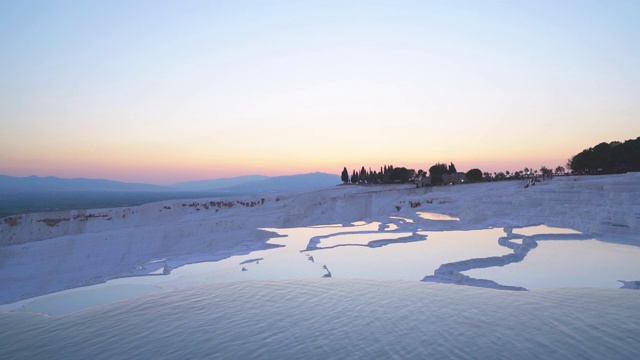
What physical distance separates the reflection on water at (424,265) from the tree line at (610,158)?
3500cm

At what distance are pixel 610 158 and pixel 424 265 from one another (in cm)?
4516

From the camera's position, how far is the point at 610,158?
43250 mm

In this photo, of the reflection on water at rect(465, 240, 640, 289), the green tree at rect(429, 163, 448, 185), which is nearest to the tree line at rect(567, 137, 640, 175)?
the green tree at rect(429, 163, 448, 185)

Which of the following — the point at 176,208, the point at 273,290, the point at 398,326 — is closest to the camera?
the point at 398,326

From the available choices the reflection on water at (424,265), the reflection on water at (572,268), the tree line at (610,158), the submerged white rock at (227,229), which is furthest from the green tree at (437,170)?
the reflection on water at (572,268)

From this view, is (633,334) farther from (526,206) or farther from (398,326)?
(526,206)

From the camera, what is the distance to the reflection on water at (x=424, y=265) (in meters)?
8.95

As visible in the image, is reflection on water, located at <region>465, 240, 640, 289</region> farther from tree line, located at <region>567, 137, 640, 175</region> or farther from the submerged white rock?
tree line, located at <region>567, 137, 640, 175</region>

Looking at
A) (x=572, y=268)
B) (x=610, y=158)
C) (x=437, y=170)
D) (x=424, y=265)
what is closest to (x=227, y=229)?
(x=424, y=265)

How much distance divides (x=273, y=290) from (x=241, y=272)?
271 cm

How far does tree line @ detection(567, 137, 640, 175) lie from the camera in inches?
1607

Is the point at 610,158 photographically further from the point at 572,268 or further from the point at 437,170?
the point at 572,268

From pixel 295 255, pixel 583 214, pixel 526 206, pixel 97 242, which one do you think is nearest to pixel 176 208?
pixel 97 242

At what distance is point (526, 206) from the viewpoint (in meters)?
20.9
